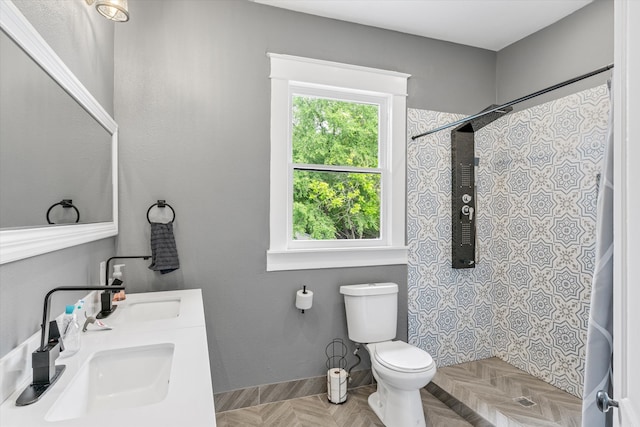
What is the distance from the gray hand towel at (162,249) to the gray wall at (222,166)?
92mm

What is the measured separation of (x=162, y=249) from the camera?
203 centimetres

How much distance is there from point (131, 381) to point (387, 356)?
4.75ft

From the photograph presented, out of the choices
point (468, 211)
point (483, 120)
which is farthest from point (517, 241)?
point (483, 120)

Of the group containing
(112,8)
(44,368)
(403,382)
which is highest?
(112,8)

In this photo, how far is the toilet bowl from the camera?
6.35ft

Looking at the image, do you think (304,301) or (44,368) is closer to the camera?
(44,368)

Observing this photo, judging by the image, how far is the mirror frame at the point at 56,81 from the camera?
856 millimetres

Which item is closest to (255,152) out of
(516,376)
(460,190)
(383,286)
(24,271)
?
(383,286)

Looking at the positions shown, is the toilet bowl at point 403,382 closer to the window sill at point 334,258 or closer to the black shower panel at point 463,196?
the window sill at point 334,258

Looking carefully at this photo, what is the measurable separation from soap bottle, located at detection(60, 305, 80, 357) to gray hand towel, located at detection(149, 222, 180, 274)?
88cm

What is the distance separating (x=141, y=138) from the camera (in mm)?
2084

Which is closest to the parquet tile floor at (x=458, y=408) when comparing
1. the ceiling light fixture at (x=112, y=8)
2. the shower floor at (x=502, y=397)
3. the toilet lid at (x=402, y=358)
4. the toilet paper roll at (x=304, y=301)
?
the shower floor at (x=502, y=397)

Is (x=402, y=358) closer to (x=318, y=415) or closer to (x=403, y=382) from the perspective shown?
(x=403, y=382)
